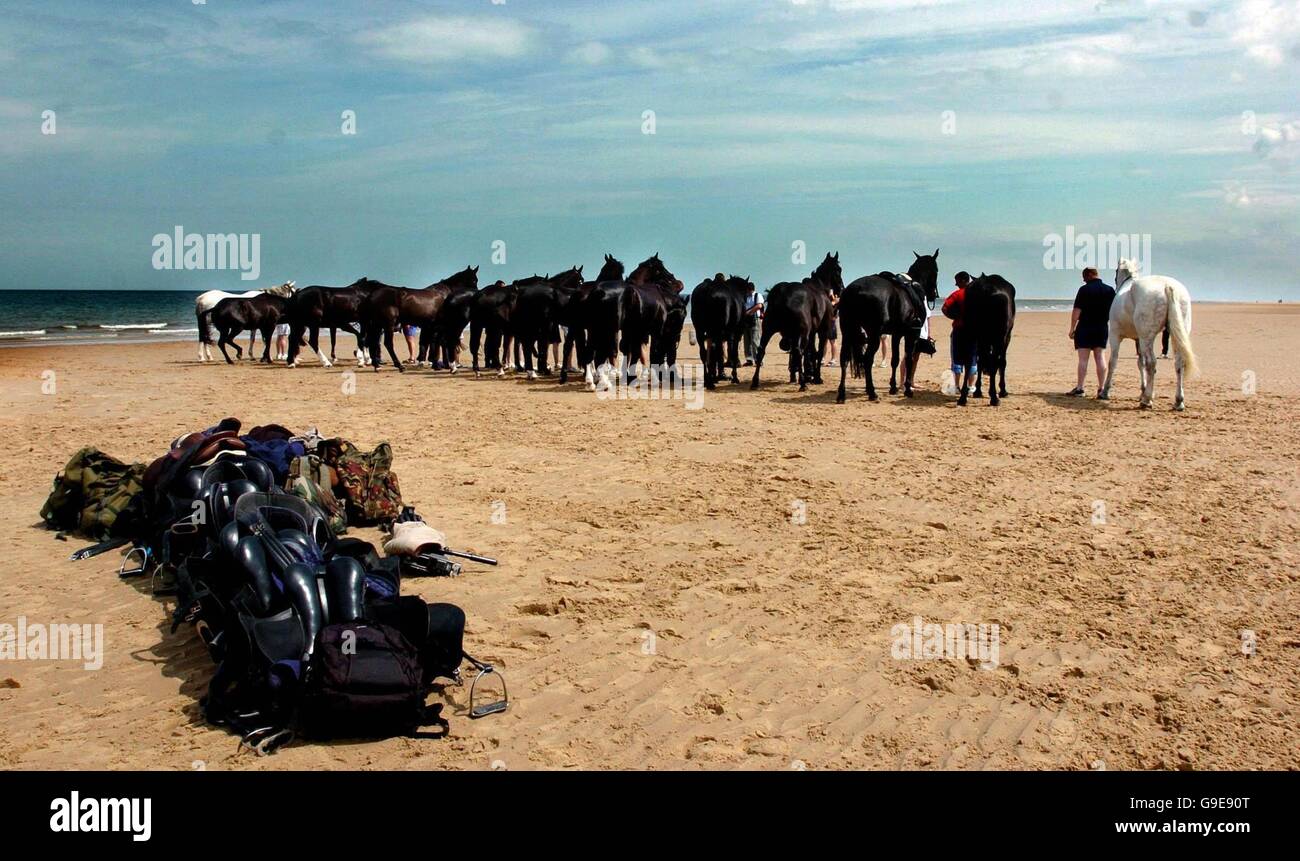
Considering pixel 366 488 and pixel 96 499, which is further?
pixel 366 488

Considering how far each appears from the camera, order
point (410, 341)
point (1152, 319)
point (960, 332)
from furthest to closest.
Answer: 1. point (410, 341)
2. point (960, 332)
3. point (1152, 319)

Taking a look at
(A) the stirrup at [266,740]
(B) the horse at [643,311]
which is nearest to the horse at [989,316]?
(B) the horse at [643,311]

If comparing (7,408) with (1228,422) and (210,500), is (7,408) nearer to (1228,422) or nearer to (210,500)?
(210,500)

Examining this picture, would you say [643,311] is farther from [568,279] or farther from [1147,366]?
[1147,366]

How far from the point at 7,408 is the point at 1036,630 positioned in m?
15.3

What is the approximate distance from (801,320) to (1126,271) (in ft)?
16.8

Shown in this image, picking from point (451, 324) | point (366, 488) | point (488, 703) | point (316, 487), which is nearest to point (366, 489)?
point (366, 488)

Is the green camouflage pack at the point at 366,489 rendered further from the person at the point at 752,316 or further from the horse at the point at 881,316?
the person at the point at 752,316

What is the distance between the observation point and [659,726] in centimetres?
480

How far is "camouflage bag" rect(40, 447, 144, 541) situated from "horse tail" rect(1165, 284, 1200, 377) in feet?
Result: 41.3

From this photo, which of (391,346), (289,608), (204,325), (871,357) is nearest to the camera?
(289,608)

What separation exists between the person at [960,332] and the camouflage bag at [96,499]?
11.0m

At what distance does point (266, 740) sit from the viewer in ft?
14.7

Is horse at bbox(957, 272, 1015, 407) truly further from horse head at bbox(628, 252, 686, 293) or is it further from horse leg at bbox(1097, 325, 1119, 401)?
horse head at bbox(628, 252, 686, 293)
